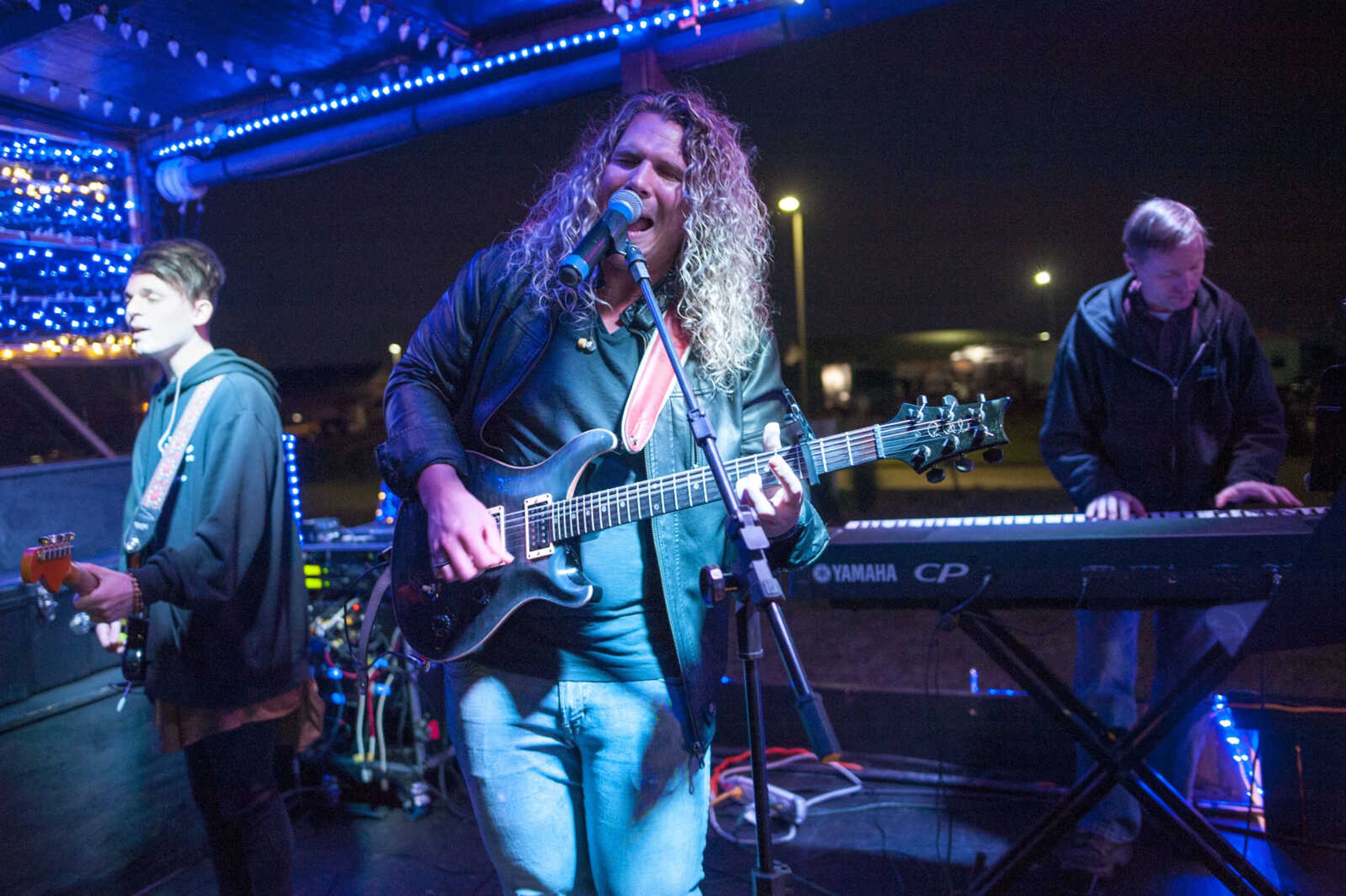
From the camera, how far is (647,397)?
1.60 metres

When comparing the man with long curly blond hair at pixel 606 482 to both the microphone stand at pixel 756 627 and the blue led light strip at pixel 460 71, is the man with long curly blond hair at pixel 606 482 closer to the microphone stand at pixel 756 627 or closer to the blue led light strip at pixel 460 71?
the microphone stand at pixel 756 627

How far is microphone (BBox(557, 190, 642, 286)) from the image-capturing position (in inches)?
53.9

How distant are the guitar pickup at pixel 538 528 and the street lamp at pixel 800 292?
438 cm

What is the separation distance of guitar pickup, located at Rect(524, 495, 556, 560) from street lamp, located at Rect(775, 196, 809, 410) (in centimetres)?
438

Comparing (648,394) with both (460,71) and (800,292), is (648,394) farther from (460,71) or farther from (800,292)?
(800,292)

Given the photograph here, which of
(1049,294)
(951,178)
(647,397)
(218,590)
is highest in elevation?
(951,178)

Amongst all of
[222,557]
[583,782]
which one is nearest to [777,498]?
[583,782]

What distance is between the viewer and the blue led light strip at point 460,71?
3984 mm

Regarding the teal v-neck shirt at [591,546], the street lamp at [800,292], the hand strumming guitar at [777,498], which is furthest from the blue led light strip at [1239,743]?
the street lamp at [800,292]

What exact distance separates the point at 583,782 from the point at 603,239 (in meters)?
0.96

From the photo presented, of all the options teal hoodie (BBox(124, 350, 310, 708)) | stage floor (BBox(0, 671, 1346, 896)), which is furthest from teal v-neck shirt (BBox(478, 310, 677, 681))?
stage floor (BBox(0, 671, 1346, 896))

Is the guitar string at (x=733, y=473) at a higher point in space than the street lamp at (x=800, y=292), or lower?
lower

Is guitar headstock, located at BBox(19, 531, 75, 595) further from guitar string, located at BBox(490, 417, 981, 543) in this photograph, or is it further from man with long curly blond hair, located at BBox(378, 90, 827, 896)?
guitar string, located at BBox(490, 417, 981, 543)

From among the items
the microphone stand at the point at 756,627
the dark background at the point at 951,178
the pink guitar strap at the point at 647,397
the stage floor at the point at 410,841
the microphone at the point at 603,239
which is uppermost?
the dark background at the point at 951,178
